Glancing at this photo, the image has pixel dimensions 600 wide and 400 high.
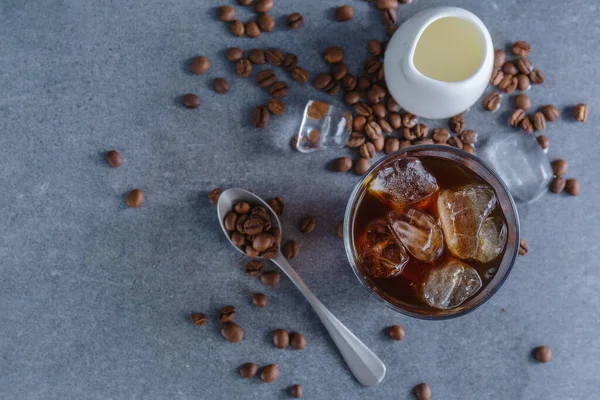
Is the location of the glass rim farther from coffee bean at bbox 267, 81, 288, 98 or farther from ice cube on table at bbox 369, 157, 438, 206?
coffee bean at bbox 267, 81, 288, 98

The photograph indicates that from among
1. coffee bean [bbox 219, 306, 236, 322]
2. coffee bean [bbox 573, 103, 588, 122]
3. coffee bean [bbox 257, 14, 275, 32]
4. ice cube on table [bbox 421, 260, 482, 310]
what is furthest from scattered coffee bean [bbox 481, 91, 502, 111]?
coffee bean [bbox 219, 306, 236, 322]

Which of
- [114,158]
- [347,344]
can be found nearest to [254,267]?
[347,344]

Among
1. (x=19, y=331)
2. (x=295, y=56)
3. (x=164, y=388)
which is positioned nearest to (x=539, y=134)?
(x=295, y=56)

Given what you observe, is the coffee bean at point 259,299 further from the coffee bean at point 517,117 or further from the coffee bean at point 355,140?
the coffee bean at point 517,117

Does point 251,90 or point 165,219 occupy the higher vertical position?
point 251,90

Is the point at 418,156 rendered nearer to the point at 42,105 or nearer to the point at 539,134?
the point at 539,134

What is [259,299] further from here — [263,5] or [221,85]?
[263,5]
